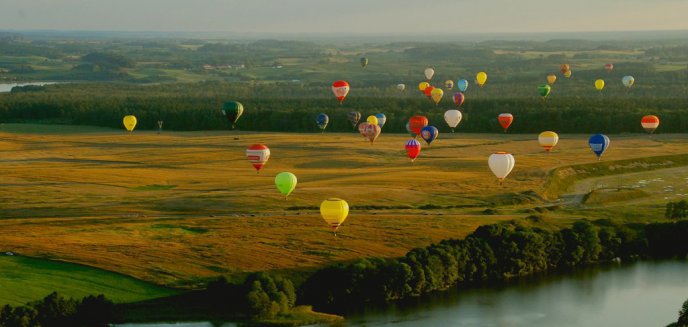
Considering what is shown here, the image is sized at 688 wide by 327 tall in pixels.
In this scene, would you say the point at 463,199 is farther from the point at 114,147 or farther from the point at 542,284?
the point at 114,147

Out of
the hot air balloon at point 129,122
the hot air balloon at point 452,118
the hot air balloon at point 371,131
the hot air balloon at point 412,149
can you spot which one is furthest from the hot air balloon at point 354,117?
the hot air balloon at point 412,149

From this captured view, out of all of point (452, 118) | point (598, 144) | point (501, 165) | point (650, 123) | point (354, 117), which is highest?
point (354, 117)

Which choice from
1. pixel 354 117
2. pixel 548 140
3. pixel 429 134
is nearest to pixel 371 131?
pixel 429 134

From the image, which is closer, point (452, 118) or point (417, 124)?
point (417, 124)

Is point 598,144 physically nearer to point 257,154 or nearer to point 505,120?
point 257,154

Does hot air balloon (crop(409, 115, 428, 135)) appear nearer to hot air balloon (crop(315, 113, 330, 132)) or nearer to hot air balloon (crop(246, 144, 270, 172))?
hot air balloon (crop(315, 113, 330, 132))

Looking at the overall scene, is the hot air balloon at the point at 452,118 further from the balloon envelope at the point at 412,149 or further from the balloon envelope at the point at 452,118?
the balloon envelope at the point at 412,149

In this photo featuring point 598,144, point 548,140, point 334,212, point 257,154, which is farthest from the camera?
point 548,140
